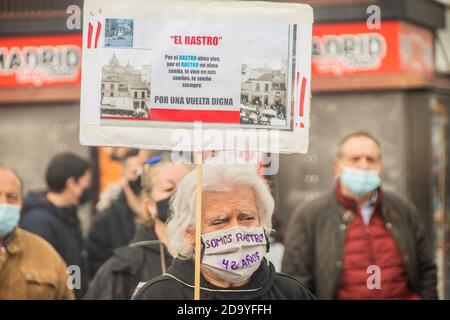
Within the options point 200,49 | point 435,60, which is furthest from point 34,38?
point 200,49

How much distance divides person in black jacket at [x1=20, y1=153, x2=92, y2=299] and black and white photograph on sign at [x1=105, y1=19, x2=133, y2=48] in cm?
188

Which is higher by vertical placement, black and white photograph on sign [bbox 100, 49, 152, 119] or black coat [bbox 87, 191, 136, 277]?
black and white photograph on sign [bbox 100, 49, 152, 119]

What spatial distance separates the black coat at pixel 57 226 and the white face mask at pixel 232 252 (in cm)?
188

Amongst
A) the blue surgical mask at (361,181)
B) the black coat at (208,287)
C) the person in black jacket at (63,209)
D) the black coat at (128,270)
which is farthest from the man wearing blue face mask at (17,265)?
the blue surgical mask at (361,181)

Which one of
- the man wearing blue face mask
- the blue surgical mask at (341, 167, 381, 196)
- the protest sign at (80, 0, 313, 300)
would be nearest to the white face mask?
the protest sign at (80, 0, 313, 300)

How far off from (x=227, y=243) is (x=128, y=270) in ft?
3.22

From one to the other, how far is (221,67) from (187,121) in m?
0.29

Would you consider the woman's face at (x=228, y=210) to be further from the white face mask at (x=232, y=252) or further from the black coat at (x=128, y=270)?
the black coat at (x=128, y=270)

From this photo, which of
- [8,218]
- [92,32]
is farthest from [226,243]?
[8,218]

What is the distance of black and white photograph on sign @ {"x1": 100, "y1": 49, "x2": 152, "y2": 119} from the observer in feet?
14.4

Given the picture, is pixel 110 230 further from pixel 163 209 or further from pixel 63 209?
pixel 163 209

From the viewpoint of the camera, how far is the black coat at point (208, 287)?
4.47 meters

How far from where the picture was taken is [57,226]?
662 centimetres

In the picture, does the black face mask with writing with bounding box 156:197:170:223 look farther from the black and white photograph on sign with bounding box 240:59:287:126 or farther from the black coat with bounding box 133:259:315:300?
the black and white photograph on sign with bounding box 240:59:287:126
